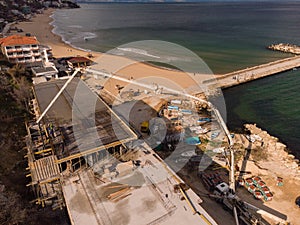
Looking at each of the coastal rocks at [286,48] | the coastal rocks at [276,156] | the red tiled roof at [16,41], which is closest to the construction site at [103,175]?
the coastal rocks at [276,156]

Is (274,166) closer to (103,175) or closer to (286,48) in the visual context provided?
(103,175)

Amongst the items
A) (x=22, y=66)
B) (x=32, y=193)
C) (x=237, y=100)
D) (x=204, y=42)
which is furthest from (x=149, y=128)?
(x=204, y=42)

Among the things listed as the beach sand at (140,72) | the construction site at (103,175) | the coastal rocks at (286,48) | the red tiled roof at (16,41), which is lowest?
the beach sand at (140,72)

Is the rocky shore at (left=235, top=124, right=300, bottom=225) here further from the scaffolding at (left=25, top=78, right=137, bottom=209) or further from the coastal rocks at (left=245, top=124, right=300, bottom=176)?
the scaffolding at (left=25, top=78, right=137, bottom=209)

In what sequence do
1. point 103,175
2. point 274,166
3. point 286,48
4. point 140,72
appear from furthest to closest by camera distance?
point 286,48 < point 140,72 < point 274,166 < point 103,175

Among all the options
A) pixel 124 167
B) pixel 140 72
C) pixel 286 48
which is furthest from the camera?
pixel 286 48

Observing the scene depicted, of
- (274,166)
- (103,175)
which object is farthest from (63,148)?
(274,166)

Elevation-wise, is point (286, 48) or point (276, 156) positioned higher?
point (286, 48)

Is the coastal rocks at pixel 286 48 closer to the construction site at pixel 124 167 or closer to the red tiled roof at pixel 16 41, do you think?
the construction site at pixel 124 167
